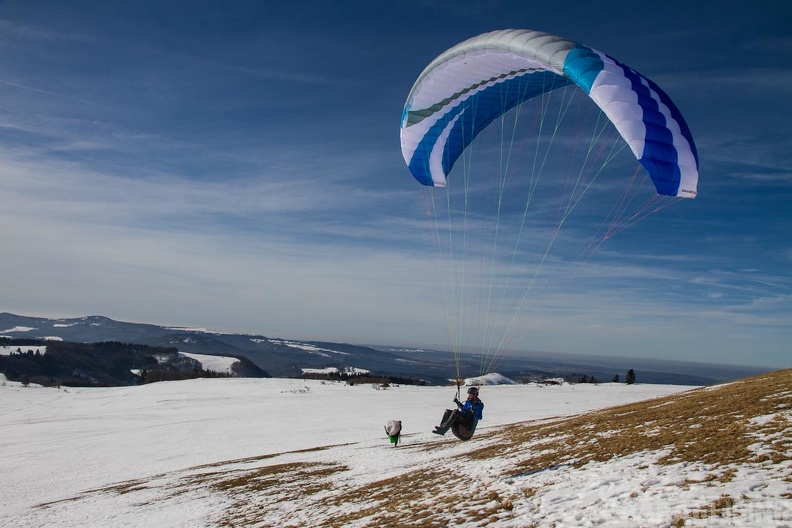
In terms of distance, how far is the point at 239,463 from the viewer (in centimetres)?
2247

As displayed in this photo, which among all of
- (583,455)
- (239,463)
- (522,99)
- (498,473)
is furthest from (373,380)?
(583,455)

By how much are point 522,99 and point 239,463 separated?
20.4 m

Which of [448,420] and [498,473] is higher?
[448,420]

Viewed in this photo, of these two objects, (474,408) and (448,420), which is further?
(474,408)

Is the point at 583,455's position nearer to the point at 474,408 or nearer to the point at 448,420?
the point at 474,408

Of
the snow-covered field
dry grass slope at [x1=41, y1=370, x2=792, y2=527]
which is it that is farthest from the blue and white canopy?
the snow-covered field

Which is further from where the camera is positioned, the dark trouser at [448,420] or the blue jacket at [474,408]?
the blue jacket at [474,408]

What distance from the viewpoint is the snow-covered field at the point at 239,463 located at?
25.7 ft

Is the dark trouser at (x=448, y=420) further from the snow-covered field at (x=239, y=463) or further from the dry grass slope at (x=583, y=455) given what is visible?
the snow-covered field at (x=239, y=463)

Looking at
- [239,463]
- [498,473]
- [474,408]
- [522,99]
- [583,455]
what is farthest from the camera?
[239,463]

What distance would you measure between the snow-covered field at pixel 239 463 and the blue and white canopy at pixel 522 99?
655 centimetres

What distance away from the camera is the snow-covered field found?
784 centimetres

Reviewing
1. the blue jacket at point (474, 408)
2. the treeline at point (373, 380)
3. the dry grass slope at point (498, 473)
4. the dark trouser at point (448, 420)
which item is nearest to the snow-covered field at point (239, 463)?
the dry grass slope at point (498, 473)

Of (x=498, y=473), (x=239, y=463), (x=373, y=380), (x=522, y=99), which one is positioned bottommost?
(x=373, y=380)
